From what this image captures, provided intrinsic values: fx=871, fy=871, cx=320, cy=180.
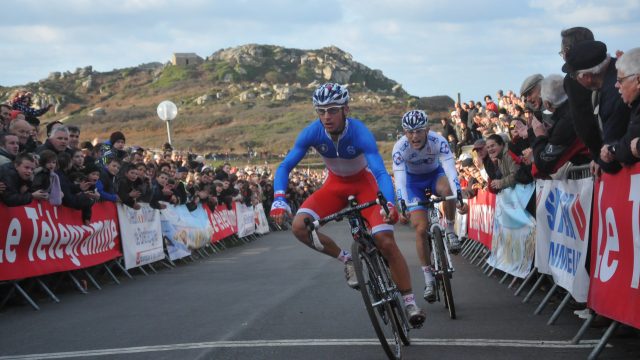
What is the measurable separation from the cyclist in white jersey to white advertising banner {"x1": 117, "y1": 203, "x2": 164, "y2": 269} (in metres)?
6.63

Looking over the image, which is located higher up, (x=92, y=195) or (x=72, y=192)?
(x=72, y=192)

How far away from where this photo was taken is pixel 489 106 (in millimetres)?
24062

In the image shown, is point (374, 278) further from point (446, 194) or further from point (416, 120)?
point (446, 194)

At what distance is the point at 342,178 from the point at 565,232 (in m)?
2.22

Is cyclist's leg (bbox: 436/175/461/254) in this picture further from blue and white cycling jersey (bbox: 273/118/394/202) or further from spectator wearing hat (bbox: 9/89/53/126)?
spectator wearing hat (bbox: 9/89/53/126)

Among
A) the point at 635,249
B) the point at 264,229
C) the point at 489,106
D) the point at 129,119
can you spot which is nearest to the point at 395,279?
the point at 635,249

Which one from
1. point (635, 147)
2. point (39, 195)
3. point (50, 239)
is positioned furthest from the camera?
point (50, 239)

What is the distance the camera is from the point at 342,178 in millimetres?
8594

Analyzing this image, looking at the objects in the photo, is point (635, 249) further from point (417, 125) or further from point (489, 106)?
point (489, 106)

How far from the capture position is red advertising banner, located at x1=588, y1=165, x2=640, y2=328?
6.11 metres

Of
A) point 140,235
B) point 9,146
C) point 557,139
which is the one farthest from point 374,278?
point 140,235

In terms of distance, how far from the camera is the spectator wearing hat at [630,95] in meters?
6.28

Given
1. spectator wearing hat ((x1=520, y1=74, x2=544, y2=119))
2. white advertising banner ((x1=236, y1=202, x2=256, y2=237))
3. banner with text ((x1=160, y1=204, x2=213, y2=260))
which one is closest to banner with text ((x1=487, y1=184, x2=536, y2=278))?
spectator wearing hat ((x1=520, y1=74, x2=544, y2=119))

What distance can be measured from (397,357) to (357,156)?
2325 millimetres
